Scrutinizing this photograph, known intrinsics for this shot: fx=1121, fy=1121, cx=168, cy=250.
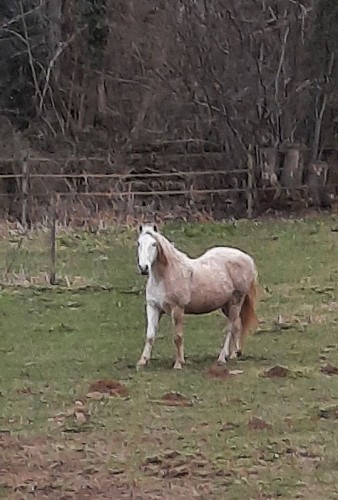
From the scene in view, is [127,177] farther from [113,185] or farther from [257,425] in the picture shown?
[257,425]

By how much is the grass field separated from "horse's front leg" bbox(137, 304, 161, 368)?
0.48ft

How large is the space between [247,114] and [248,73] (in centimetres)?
93

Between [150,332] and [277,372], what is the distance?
1.11 m

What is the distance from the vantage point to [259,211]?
78.2ft

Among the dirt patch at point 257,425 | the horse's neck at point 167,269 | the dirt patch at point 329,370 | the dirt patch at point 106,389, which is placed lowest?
the dirt patch at point 106,389

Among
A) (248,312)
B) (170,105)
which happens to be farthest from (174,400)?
(170,105)

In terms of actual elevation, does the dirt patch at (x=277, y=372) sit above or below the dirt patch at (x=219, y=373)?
above

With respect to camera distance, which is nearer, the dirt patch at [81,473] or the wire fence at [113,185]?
the dirt patch at [81,473]

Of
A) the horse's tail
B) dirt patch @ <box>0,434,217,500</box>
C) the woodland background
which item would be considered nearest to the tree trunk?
the woodland background

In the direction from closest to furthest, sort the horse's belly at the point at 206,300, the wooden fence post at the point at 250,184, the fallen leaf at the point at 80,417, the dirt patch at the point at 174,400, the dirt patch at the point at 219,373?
the fallen leaf at the point at 80,417 < the dirt patch at the point at 174,400 < the dirt patch at the point at 219,373 < the horse's belly at the point at 206,300 < the wooden fence post at the point at 250,184

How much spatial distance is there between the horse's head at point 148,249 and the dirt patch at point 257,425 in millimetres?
1983

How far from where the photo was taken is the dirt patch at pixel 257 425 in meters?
6.94

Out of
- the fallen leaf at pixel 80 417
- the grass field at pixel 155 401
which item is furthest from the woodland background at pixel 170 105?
the fallen leaf at pixel 80 417

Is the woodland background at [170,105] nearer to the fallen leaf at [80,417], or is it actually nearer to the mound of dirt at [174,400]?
the mound of dirt at [174,400]
